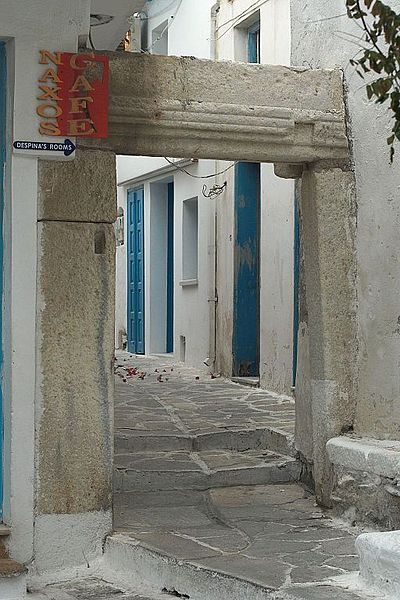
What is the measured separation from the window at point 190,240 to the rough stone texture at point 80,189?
28.1 feet

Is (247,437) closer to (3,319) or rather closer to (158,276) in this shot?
(3,319)

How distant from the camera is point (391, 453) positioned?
5.56 metres

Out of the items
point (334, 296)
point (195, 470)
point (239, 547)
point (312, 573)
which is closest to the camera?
point (312, 573)

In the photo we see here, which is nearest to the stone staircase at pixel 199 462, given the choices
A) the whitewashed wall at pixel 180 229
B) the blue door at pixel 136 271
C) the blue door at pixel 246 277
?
the blue door at pixel 246 277

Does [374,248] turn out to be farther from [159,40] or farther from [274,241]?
[159,40]

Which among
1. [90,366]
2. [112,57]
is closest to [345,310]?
[90,366]

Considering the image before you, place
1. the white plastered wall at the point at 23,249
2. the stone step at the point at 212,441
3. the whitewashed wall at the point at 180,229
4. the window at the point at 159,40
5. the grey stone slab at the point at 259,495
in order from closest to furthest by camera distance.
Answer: the white plastered wall at the point at 23,249, the grey stone slab at the point at 259,495, the stone step at the point at 212,441, the whitewashed wall at the point at 180,229, the window at the point at 159,40

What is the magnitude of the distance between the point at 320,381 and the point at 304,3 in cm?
250

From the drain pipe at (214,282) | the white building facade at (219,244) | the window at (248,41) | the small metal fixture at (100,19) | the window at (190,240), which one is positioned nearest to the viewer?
the small metal fixture at (100,19)

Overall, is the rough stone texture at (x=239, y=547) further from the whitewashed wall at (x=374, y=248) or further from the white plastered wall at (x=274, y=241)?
the white plastered wall at (x=274, y=241)

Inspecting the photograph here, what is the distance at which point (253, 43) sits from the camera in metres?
11.6

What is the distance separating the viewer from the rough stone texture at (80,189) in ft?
18.2

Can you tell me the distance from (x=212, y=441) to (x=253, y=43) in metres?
5.64

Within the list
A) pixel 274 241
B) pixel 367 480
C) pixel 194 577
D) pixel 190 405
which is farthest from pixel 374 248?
pixel 274 241
